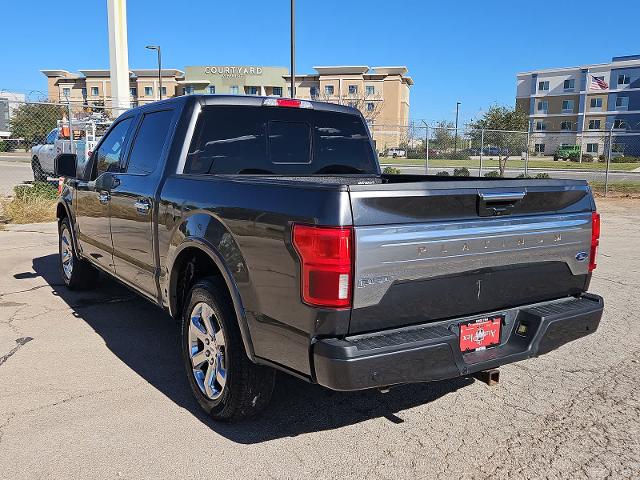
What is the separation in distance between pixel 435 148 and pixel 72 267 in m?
32.2

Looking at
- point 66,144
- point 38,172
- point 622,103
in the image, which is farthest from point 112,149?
point 622,103

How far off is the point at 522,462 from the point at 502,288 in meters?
0.94

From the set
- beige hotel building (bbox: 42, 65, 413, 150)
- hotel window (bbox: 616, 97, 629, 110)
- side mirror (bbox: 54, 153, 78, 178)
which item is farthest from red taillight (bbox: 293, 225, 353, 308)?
hotel window (bbox: 616, 97, 629, 110)

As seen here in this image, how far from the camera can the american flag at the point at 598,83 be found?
78.1m

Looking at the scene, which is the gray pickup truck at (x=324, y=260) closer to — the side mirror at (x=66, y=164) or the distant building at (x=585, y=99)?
the side mirror at (x=66, y=164)

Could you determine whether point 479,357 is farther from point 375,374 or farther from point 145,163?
point 145,163

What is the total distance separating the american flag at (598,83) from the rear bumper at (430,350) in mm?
85835

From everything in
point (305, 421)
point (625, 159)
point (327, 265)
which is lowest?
point (305, 421)

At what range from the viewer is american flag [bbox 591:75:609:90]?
3076 inches

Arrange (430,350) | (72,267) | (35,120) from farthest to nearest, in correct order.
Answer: (35,120) < (72,267) < (430,350)

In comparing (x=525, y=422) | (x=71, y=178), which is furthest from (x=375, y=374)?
(x=71, y=178)

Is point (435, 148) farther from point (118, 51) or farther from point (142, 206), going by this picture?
point (142, 206)

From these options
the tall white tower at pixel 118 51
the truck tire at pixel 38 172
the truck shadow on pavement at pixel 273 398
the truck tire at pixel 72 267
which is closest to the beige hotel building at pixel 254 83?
the tall white tower at pixel 118 51

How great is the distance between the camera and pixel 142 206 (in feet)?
14.3
